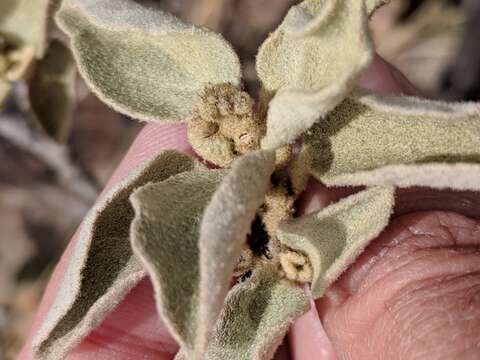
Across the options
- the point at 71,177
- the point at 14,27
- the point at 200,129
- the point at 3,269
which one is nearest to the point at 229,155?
the point at 200,129

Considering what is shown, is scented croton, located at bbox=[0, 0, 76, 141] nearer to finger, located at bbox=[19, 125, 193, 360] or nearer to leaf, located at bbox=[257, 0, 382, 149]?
finger, located at bbox=[19, 125, 193, 360]

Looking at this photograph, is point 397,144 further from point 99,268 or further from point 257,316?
point 99,268

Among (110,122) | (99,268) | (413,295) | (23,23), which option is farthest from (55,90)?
(110,122)

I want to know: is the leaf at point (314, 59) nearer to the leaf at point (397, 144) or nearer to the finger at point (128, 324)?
the leaf at point (397, 144)

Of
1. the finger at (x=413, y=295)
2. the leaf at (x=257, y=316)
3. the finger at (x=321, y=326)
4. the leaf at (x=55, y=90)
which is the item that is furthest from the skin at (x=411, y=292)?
the leaf at (x=55, y=90)

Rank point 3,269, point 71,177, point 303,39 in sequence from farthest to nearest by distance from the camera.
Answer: point 3,269, point 71,177, point 303,39

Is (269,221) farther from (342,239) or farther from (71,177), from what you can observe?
(71,177)
